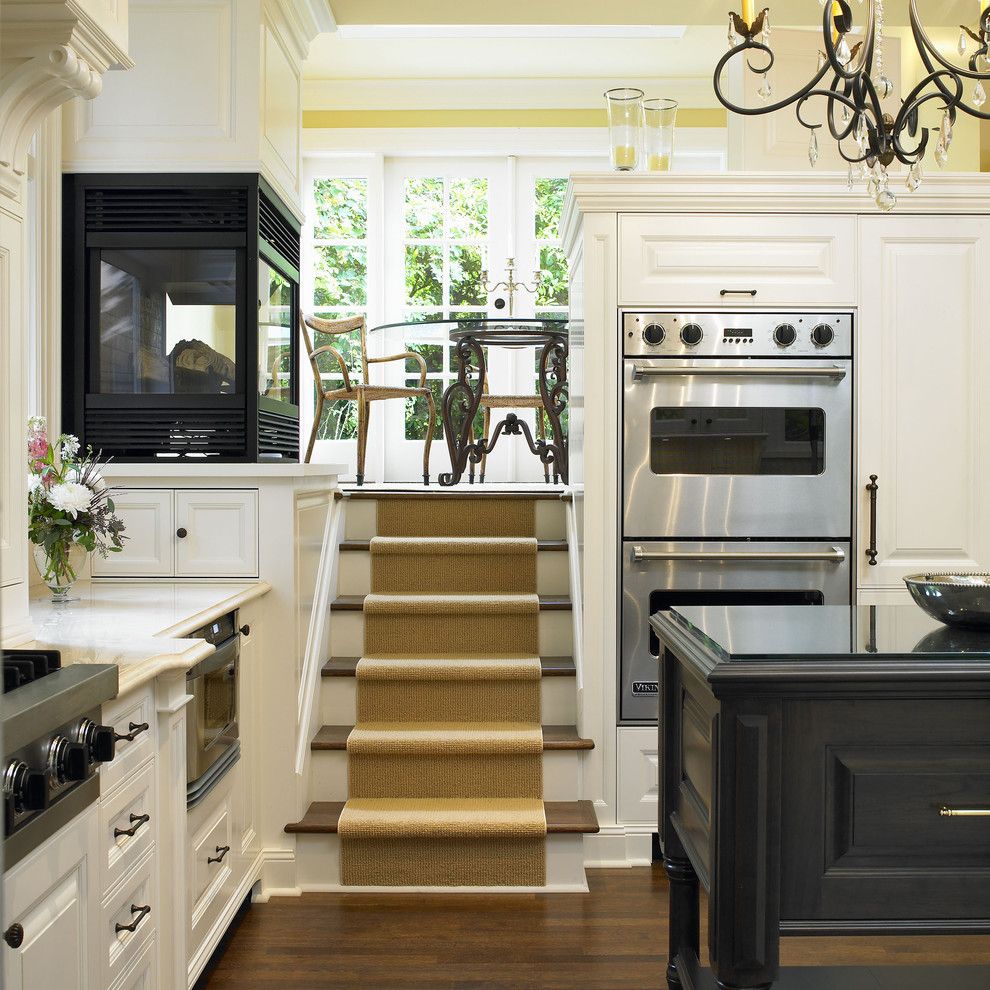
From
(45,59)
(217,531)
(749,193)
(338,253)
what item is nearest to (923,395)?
(749,193)

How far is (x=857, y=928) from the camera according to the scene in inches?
57.6

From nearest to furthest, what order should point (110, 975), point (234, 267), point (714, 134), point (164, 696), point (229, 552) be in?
point (110, 975) < point (164, 696) < point (229, 552) < point (234, 267) < point (714, 134)

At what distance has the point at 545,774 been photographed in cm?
336

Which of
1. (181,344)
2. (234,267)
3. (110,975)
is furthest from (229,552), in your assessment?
(110,975)

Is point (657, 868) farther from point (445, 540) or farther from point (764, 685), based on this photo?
point (764, 685)

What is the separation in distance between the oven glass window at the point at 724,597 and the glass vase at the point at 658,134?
4.71ft

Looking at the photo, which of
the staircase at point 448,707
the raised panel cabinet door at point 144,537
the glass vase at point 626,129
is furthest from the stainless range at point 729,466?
the raised panel cabinet door at point 144,537

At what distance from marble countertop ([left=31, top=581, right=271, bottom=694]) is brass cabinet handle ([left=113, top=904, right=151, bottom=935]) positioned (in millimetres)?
417

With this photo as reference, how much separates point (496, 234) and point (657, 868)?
4.66 metres

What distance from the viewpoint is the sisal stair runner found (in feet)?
10.2

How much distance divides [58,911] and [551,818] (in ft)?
6.34

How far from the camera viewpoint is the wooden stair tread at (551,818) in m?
3.07

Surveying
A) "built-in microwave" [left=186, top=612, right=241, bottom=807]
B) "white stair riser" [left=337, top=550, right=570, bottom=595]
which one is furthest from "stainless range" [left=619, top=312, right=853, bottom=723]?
"built-in microwave" [left=186, top=612, right=241, bottom=807]

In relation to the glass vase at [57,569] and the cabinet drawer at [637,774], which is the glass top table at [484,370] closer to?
the cabinet drawer at [637,774]
